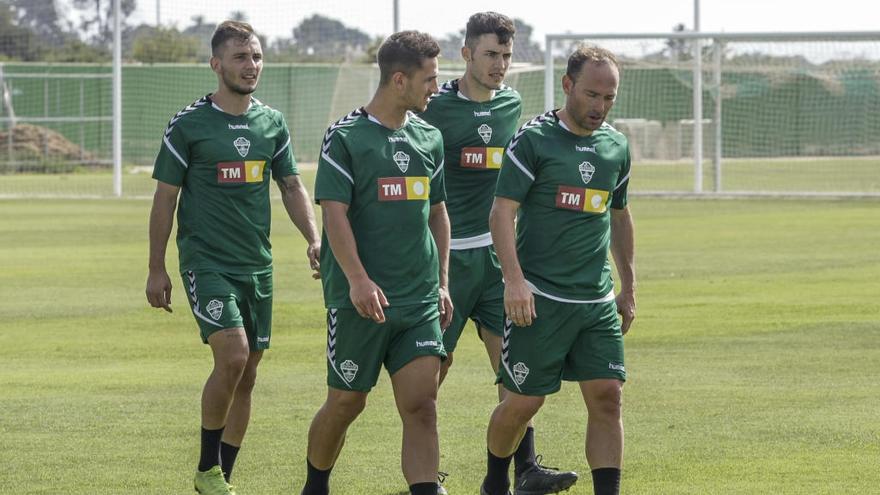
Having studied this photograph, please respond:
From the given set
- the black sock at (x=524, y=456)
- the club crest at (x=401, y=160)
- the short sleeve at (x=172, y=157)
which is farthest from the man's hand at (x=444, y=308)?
the short sleeve at (x=172, y=157)

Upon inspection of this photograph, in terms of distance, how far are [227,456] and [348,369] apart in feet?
4.70

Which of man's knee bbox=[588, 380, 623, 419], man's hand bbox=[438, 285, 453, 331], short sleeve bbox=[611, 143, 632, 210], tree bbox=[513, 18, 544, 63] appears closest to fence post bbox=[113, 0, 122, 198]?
tree bbox=[513, 18, 544, 63]

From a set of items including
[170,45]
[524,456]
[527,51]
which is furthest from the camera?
[527,51]

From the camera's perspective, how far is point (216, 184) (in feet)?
25.3

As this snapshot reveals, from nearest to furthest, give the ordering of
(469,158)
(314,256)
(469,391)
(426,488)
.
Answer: (426,488) → (314,256) → (469,158) → (469,391)

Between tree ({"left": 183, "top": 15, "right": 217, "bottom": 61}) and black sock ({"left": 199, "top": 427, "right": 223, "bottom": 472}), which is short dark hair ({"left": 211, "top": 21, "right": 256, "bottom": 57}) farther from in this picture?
tree ({"left": 183, "top": 15, "right": 217, "bottom": 61})

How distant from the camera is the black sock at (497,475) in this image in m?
7.32

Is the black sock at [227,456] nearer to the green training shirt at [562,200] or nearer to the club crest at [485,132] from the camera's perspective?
the green training shirt at [562,200]

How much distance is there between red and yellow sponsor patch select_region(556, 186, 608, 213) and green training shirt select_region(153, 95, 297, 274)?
1695 mm

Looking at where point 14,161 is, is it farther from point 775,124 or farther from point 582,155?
point 582,155

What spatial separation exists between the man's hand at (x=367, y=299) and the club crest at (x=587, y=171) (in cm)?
109

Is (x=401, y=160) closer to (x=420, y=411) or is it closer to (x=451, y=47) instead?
(x=420, y=411)

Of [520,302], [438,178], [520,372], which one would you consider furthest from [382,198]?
[520,372]

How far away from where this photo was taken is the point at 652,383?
10797 mm
